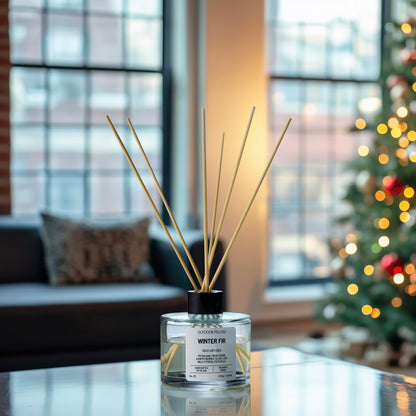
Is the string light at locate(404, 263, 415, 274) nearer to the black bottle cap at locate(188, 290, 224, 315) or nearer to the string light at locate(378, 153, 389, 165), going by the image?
the string light at locate(378, 153, 389, 165)

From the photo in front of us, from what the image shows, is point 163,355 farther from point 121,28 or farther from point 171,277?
point 121,28

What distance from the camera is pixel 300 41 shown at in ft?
17.7

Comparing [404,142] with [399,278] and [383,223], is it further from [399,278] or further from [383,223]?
[399,278]

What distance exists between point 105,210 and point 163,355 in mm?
3328

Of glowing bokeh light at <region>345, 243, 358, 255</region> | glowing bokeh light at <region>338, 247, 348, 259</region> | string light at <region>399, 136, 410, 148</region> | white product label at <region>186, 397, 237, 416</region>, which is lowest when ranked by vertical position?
glowing bokeh light at <region>338, 247, 348, 259</region>

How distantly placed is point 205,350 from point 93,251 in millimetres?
2411

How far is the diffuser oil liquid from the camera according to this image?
1.55 metres

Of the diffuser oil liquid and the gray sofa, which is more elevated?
the diffuser oil liquid

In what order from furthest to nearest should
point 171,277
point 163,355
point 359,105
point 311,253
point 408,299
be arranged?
1. point 311,253
2. point 359,105
3. point 408,299
4. point 171,277
5. point 163,355

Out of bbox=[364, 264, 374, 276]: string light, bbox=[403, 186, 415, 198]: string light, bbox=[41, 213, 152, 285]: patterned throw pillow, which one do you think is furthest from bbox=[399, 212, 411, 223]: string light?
bbox=[41, 213, 152, 285]: patterned throw pillow

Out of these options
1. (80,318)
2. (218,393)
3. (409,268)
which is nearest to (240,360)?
(218,393)

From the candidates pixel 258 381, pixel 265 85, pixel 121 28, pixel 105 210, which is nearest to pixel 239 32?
pixel 265 85

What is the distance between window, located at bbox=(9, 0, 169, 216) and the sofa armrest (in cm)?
74

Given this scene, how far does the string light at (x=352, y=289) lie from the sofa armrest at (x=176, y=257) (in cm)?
113
